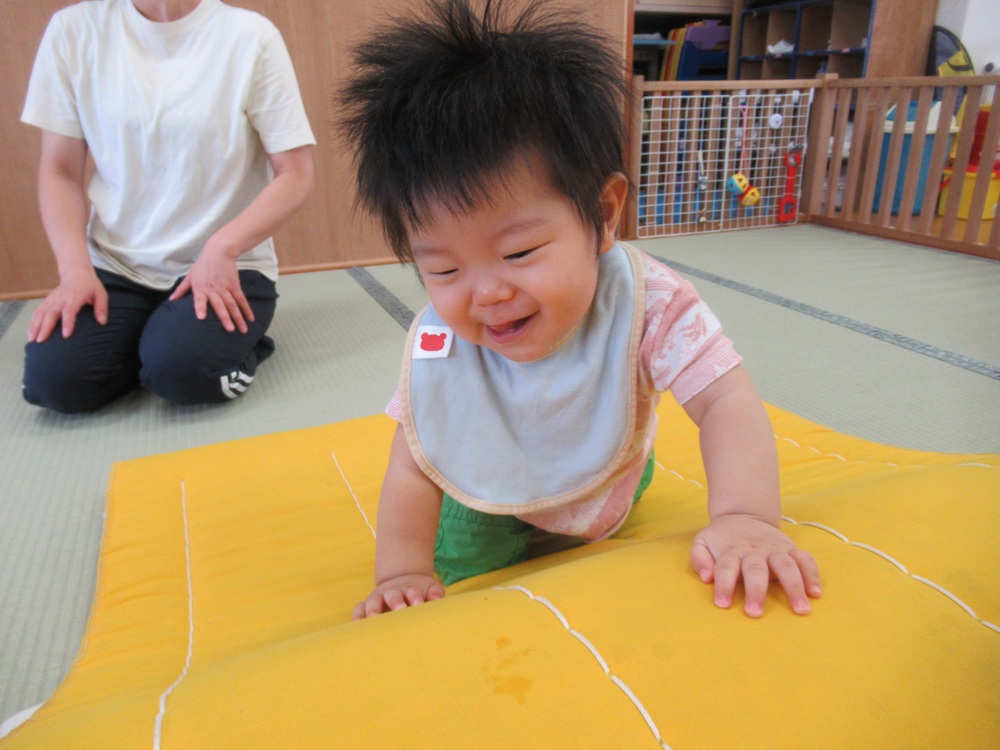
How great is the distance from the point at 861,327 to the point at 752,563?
1.44m

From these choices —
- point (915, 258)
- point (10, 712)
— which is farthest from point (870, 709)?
point (915, 258)

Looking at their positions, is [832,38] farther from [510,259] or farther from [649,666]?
[649,666]

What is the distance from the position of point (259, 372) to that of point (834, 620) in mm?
1389

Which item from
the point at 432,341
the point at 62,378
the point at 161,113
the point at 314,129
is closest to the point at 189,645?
the point at 432,341

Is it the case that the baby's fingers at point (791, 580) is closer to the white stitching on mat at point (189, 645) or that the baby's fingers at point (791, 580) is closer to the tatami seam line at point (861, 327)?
the white stitching on mat at point (189, 645)

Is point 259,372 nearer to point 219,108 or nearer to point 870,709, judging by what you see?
point 219,108

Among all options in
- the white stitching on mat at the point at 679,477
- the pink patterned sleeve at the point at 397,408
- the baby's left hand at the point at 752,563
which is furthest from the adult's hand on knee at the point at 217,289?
the baby's left hand at the point at 752,563

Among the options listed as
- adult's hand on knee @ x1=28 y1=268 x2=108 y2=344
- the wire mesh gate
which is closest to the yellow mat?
adult's hand on knee @ x1=28 y1=268 x2=108 y2=344

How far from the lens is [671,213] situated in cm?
293

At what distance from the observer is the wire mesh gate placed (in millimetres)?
2885

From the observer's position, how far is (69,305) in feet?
4.40

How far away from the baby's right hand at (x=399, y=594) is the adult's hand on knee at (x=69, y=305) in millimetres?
1027

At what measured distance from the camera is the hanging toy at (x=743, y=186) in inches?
115

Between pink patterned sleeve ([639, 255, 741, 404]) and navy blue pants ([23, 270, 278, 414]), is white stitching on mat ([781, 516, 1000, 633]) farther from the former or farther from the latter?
navy blue pants ([23, 270, 278, 414])
